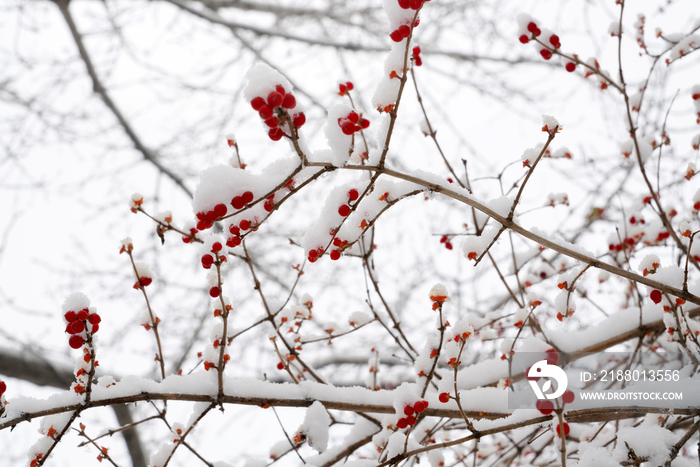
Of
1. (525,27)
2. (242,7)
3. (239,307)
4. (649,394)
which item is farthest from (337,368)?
(242,7)

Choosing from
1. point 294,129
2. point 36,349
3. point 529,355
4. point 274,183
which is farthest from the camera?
point 36,349

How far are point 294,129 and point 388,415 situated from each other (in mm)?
1180

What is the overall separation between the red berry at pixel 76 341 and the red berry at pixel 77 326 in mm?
21

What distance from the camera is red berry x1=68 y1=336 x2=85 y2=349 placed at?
1134 millimetres

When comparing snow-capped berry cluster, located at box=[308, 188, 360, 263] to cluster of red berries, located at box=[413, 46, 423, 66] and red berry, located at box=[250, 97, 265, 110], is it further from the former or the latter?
cluster of red berries, located at box=[413, 46, 423, 66]

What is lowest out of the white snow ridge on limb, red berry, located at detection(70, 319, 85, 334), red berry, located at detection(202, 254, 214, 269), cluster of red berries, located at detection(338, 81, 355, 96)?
the white snow ridge on limb

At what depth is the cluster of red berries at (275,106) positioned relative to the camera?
2.67 feet

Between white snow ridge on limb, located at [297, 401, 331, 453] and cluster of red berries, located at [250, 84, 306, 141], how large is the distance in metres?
0.95

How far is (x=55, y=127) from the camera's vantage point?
445cm

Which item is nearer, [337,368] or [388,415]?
[388,415]

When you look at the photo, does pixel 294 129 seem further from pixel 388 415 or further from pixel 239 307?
pixel 239 307

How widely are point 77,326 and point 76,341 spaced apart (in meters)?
0.05

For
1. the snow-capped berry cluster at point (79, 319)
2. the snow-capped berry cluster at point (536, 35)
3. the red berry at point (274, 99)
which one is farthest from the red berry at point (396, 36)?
the snow-capped berry cluster at point (79, 319)

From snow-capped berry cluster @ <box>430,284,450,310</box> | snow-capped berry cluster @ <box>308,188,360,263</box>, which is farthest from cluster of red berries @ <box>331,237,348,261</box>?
snow-capped berry cluster @ <box>430,284,450,310</box>
